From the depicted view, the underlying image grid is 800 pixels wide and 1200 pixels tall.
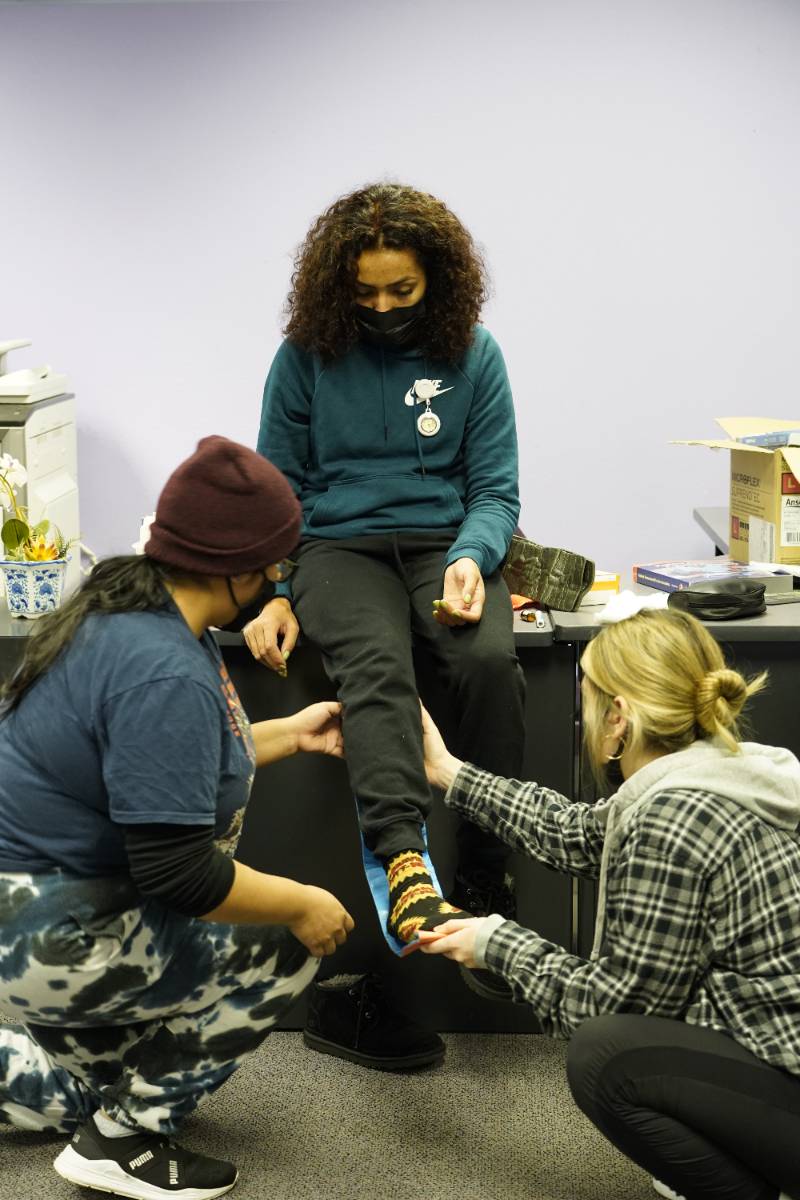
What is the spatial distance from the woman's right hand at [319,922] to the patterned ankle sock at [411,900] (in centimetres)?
8

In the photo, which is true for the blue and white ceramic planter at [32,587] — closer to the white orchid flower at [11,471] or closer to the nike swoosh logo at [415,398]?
the white orchid flower at [11,471]

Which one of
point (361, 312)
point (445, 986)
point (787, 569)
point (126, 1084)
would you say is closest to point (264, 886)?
point (126, 1084)

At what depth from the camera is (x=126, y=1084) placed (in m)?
1.79

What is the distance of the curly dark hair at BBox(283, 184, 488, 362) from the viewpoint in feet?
7.25

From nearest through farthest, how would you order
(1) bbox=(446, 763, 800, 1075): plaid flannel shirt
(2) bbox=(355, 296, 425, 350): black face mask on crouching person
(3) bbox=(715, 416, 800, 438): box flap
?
(1) bbox=(446, 763, 800, 1075): plaid flannel shirt
(2) bbox=(355, 296, 425, 350): black face mask on crouching person
(3) bbox=(715, 416, 800, 438): box flap

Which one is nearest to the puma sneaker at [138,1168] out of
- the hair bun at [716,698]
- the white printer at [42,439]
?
the hair bun at [716,698]

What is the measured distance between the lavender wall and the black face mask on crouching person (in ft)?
6.73

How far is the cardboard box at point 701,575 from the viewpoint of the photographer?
97.7 inches

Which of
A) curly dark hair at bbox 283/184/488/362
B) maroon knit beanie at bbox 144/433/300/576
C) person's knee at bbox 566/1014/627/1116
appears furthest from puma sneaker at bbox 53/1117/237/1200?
curly dark hair at bbox 283/184/488/362

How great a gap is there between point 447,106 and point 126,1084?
11.0ft

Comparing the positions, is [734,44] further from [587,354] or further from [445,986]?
[445,986]

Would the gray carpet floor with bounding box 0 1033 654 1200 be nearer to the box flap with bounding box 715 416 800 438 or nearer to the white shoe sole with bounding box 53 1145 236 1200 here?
the white shoe sole with bounding box 53 1145 236 1200

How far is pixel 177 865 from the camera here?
1540 mm

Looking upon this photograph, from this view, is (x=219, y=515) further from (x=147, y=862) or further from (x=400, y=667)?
(x=400, y=667)
